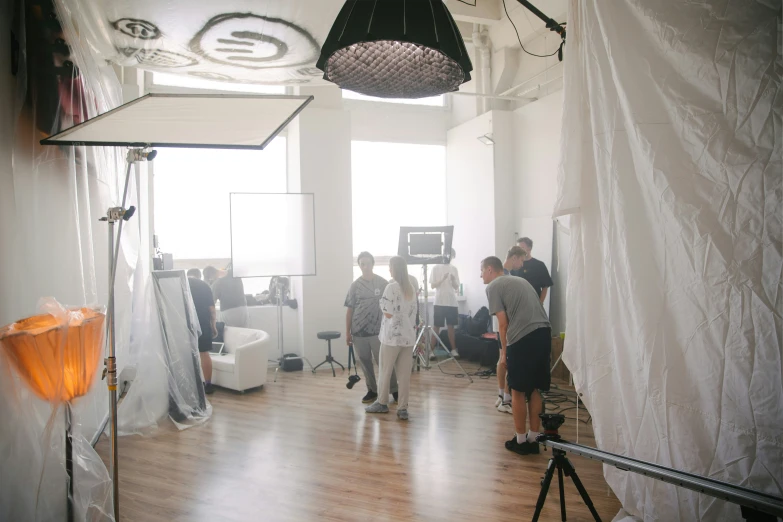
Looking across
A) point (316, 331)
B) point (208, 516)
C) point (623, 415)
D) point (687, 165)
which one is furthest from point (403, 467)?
point (316, 331)

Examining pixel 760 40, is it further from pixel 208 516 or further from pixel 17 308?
pixel 208 516

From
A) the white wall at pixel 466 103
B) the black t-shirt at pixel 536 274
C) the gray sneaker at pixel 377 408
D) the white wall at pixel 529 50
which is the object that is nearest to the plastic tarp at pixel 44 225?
the gray sneaker at pixel 377 408

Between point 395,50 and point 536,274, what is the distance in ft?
14.5

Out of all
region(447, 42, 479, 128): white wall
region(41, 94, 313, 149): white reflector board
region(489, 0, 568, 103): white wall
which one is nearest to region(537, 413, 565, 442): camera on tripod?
region(41, 94, 313, 149): white reflector board

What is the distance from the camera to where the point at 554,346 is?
18.2 ft

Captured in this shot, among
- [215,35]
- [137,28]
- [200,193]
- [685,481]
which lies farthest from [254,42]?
[200,193]

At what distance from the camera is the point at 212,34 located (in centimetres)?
294

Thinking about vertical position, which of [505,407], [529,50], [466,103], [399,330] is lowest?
[505,407]

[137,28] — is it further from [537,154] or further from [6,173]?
[537,154]

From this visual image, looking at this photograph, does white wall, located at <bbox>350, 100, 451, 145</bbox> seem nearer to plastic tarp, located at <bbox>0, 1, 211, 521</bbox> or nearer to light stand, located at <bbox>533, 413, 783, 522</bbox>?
plastic tarp, located at <bbox>0, 1, 211, 521</bbox>

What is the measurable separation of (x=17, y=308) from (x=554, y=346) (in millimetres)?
4869

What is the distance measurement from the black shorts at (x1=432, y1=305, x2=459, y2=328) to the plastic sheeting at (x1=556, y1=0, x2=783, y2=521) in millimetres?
4175

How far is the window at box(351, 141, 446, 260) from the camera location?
7637mm

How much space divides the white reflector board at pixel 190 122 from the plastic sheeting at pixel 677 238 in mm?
1414
